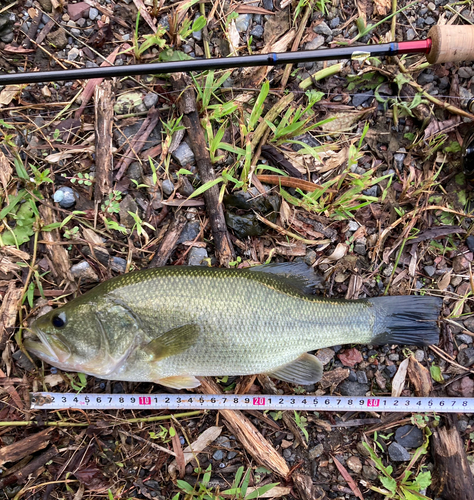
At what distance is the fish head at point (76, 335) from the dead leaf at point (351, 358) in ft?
6.35

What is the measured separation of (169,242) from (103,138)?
106cm

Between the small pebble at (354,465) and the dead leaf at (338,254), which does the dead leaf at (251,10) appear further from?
the small pebble at (354,465)

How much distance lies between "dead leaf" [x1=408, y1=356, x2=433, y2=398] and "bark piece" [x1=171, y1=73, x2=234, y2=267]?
6.16 ft

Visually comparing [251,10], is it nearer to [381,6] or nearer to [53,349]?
[381,6]

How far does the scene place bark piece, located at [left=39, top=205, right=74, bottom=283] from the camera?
10.2ft

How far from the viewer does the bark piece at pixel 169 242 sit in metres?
3.12

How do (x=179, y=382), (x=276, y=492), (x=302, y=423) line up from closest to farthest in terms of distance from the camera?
(x=179, y=382)
(x=276, y=492)
(x=302, y=423)

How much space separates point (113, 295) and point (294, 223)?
1.62 m

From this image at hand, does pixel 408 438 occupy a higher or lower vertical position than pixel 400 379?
lower

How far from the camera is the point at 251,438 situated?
3.13 meters

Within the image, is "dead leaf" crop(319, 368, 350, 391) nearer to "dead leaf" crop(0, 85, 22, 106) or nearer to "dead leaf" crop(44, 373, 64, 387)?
"dead leaf" crop(44, 373, 64, 387)

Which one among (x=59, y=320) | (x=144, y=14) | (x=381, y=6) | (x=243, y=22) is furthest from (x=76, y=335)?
(x=381, y=6)

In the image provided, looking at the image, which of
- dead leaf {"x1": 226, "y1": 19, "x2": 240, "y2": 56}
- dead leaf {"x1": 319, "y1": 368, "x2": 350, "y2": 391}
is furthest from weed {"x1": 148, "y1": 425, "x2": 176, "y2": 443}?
dead leaf {"x1": 226, "y1": 19, "x2": 240, "y2": 56}

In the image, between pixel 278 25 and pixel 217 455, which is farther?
pixel 278 25
